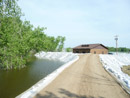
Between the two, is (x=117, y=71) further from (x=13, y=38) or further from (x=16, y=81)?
(x=13, y=38)

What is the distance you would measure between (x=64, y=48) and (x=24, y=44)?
60.6 meters

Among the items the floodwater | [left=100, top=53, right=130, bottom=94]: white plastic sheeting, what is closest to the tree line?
the floodwater

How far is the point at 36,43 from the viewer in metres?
24.9

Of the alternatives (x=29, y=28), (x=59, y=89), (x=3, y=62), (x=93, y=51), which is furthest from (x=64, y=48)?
(x=59, y=89)

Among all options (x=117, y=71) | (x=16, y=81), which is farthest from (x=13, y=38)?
(x=117, y=71)

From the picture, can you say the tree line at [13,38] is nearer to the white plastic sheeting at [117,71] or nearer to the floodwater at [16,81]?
the floodwater at [16,81]

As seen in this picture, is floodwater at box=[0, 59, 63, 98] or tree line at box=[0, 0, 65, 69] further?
tree line at box=[0, 0, 65, 69]

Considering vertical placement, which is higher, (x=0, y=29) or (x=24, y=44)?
A: (x=0, y=29)

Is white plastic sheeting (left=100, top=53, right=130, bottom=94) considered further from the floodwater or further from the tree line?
the tree line

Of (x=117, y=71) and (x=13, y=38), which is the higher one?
(x=13, y=38)

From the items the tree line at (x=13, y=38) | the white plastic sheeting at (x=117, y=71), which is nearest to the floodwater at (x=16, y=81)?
the tree line at (x=13, y=38)

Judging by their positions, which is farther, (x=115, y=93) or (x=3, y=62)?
(x=3, y=62)

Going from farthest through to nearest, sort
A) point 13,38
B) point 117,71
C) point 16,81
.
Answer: point 13,38, point 117,71, point 16,81

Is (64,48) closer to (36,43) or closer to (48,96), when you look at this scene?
(36,43)
